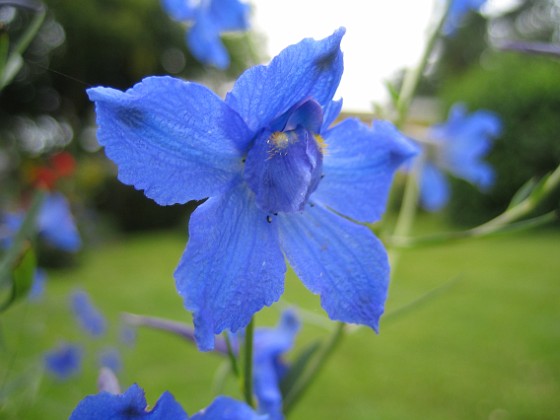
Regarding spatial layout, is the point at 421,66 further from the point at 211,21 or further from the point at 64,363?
the point at 64,363

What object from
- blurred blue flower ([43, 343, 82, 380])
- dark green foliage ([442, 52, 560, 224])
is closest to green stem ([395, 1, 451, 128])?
blurred blue flower ([43, 343, 82, 380])

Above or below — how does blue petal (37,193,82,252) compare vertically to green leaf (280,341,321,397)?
below

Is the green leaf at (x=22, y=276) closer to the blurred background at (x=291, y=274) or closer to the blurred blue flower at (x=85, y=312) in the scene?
the blurred background at (x=291, y=274)

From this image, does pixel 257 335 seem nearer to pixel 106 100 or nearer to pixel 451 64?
pixel 106 100

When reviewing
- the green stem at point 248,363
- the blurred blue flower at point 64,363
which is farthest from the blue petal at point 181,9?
the blurred blue flower at point 64,363

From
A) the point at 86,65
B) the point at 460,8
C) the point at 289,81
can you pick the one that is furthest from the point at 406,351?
the point at 86,65

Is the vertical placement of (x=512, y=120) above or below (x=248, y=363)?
below

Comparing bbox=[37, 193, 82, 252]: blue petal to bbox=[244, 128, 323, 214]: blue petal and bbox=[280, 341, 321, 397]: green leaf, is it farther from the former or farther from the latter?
bbox=[244, 128, 323, 214]: blue petal
